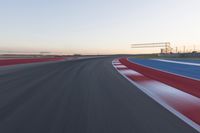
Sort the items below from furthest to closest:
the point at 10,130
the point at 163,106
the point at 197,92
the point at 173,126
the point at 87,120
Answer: the point at 197,92 < the point at 163,106 < the point at 87,120 < the point at 173,126 < the point at 10,130

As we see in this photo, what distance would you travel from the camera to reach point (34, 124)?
207 inches

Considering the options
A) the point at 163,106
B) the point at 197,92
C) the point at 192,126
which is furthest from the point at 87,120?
the point at 197,92

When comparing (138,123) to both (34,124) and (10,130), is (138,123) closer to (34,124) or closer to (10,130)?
(34,124)

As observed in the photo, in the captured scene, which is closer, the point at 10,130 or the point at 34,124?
the point at 10,130

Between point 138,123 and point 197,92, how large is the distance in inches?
212

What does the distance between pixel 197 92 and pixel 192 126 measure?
5.04 m

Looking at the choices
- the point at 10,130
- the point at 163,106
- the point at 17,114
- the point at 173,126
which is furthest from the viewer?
the point at 163,106

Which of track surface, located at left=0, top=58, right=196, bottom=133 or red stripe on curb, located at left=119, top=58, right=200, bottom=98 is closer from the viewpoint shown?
track surface, located at left=0, top=58, right=196, bottom=133

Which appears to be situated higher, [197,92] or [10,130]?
[10,130]

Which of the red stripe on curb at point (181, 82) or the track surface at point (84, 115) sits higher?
the track surface at point (84, 115)

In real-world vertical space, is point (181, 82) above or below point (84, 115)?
below

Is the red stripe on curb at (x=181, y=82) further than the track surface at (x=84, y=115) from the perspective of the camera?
Yes

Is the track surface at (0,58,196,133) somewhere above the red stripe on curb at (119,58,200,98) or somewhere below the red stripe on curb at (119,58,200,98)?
above

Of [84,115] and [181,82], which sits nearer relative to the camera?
[84,115]
